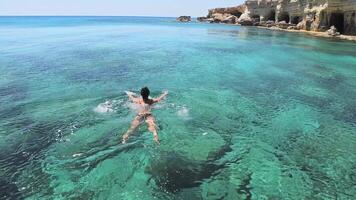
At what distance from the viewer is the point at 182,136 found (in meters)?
11.8

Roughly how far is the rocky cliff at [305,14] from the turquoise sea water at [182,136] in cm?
2919

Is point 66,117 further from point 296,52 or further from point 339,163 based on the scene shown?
point 296,52

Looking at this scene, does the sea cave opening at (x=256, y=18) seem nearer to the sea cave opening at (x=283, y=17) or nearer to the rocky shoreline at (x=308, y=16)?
the rocky shoreline at (x=308, y=16)

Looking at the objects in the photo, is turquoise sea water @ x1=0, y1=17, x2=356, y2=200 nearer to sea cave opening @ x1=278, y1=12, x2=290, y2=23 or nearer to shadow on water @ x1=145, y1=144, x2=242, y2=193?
shadow on water @ x1=145, y1=144, x2=242, y2=193

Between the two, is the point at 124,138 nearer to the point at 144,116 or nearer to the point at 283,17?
the point at 144,116

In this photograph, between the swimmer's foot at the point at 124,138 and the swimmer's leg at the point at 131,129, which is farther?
the swimmer's leg at the point at 131,129

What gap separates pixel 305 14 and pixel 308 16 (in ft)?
4.39

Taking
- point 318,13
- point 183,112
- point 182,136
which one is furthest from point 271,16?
point 182,136

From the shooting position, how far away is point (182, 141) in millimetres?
11398

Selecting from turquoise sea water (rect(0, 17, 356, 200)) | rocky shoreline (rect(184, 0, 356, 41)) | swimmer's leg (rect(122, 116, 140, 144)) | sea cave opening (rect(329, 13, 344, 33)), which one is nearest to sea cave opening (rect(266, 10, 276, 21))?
rocky shoreline (rect(184, 0, 356, 41))

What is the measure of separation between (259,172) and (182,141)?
2972mm

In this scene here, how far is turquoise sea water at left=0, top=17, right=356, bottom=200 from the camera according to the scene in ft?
29.0

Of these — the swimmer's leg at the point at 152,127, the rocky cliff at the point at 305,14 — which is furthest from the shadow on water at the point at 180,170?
Answer: the rocky cliff at the point at 305,14

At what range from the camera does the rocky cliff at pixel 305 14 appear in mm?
48156
